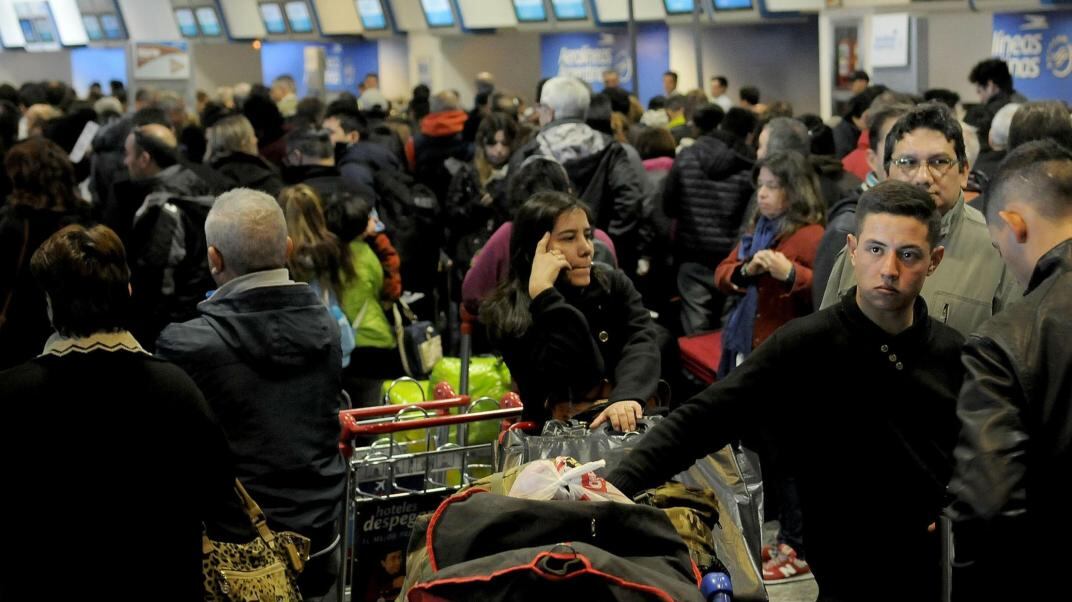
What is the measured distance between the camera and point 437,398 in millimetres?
4305

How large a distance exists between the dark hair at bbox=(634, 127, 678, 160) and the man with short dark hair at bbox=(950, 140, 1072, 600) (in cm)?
543

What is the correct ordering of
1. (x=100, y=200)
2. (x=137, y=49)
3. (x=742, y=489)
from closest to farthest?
(x=742, y=489) → (x=100, y=200) → (x=137, y=49)

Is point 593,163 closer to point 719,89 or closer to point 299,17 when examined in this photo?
point 719,89

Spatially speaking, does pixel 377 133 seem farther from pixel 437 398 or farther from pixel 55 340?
pixel 55 340

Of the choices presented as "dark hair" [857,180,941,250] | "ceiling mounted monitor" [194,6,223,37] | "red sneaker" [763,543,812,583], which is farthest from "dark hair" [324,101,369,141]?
"ceiling mounted monitor" [194,6,223,37]

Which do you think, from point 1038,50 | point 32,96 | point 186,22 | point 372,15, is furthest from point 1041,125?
point 186,22

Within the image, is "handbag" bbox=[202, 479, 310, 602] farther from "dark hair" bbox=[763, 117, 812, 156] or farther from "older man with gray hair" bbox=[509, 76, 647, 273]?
"older man with gray hair" bbox=[509, 76, 647, 273]

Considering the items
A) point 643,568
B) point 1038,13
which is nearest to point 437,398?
point 643,568

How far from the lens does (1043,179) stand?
2.68 meters

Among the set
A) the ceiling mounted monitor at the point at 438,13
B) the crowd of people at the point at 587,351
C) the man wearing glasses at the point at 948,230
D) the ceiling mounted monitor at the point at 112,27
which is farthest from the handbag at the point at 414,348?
the ceiling mounted monitor at the point at 112,27

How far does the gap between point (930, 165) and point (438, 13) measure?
16.2 metres

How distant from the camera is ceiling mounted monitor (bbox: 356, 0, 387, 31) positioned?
66.4ft

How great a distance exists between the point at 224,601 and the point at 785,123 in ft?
11.6

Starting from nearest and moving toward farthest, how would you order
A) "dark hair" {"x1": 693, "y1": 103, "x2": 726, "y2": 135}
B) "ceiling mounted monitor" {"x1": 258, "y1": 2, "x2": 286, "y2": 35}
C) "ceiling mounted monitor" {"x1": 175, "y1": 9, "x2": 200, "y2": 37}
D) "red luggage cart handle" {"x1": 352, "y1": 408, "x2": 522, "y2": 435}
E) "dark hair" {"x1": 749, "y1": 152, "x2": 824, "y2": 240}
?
1. "red luggage cart handle" {"x1": 352, "y1": 408, "x2": 522, "y2": 435}
2. "dark hair" {"x1": 749, "y1": 152, "x2": 824, "y2": 240}
3. "dark hair" {"x1": 693, "y1": 103, "x2": 726, "y2": 135}
4. "ceiling mounted monitor" {"x1": 258, "y1": 2, "x2": 286, "y2": 35}
5. "ceiling mounted monitor" {"x1": 175, "y1": 9, "x2": 200, "y2": 37}
